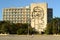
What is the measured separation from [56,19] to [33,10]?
85.5 feet

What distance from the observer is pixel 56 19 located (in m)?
114

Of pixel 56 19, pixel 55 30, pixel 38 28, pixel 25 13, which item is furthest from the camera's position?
pixel 25 13

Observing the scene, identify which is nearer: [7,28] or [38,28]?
[7,28]

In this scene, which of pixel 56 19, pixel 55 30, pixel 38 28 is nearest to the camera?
pixel 55 30

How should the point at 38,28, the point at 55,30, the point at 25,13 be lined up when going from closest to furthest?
the point at 55,30, the point at 38,28, the point at 25,13

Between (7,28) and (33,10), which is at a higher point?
(33,10)

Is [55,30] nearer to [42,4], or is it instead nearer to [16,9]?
[42,4]

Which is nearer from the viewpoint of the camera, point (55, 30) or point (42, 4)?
point (55, 30)

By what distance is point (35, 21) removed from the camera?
135250 mm

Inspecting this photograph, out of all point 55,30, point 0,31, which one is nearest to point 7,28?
point 0,31

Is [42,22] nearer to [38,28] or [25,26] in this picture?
[38,28]

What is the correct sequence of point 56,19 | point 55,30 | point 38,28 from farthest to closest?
1. point 38,28
2. point 56,19
3. point 55,30

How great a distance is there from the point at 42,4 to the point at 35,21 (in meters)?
10.7

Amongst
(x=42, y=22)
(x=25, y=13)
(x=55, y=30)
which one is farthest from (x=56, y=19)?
(x=25, y=13)
